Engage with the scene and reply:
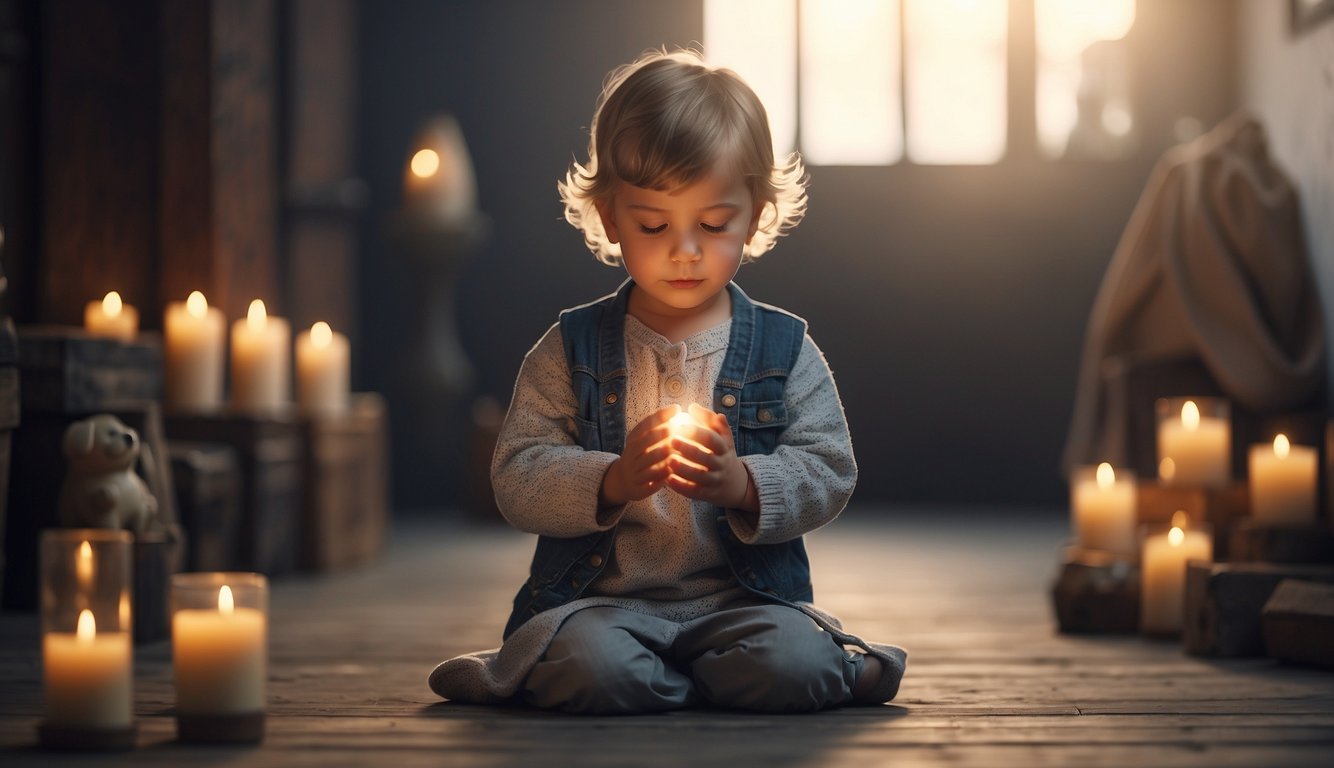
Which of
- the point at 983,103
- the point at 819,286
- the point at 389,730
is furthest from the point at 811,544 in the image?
the point at 389,730

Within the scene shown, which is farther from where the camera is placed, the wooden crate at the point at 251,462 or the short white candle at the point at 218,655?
the wooden crate at the point at 251,462

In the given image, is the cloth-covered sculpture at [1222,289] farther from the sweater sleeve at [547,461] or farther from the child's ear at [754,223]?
the sweater sleeve at [547,461]

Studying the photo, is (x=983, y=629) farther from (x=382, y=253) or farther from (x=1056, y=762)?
(x=382, y=253)

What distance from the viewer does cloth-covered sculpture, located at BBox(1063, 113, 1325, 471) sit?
3.16 meters

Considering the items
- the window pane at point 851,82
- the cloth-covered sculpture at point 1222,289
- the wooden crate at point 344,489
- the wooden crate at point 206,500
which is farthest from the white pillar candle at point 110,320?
the window pane at point 851,82

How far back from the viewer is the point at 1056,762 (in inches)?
59.5

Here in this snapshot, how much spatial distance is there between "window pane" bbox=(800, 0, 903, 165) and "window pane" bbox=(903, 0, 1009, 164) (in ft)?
0.21

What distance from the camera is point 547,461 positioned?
1.82 meters

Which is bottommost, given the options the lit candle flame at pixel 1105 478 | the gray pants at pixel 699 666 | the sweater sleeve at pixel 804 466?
the gray pants at pixel 699 666

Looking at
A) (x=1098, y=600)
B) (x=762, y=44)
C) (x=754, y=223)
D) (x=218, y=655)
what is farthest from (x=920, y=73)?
(x=218, y=655)

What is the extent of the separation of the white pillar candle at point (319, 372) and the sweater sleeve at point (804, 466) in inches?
75.2

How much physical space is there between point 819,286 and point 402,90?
1669 mm

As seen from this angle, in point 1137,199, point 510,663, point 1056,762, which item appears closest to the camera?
point 1056,762

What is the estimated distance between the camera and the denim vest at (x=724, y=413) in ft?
6.09
